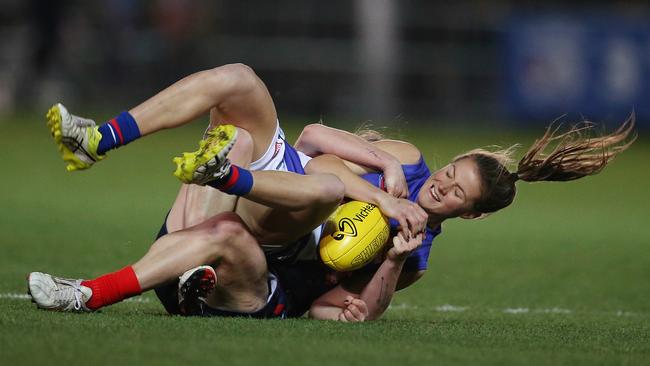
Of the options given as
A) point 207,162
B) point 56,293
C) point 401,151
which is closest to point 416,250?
point 401,151

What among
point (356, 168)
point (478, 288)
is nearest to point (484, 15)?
point (478, 288)

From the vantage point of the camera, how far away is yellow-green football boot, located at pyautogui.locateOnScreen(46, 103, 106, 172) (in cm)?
539

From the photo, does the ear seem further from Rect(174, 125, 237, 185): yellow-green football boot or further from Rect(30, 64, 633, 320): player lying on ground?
Rect(174, 125, 237, 185): yellow-green football boot

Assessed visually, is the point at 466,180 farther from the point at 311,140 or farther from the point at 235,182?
the point at 235,182

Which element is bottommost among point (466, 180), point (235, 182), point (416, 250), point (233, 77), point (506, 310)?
point (506, 310)

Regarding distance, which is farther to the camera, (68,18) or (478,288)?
(68,18)

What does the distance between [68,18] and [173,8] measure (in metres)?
1.75

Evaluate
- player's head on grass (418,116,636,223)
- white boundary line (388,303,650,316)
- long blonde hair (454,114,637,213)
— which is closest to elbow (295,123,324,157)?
player's head on grass (418,116,636,223)

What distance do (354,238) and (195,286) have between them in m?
0.82

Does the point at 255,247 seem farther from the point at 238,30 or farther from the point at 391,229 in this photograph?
the point at 238,30

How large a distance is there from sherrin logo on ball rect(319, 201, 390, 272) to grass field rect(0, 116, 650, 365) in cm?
32

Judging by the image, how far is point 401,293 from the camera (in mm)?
7918

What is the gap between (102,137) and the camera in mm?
5508

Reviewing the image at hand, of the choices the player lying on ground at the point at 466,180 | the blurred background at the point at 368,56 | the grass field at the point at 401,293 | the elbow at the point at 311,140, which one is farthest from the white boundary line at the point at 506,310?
the blurred background at the point at 368,56
